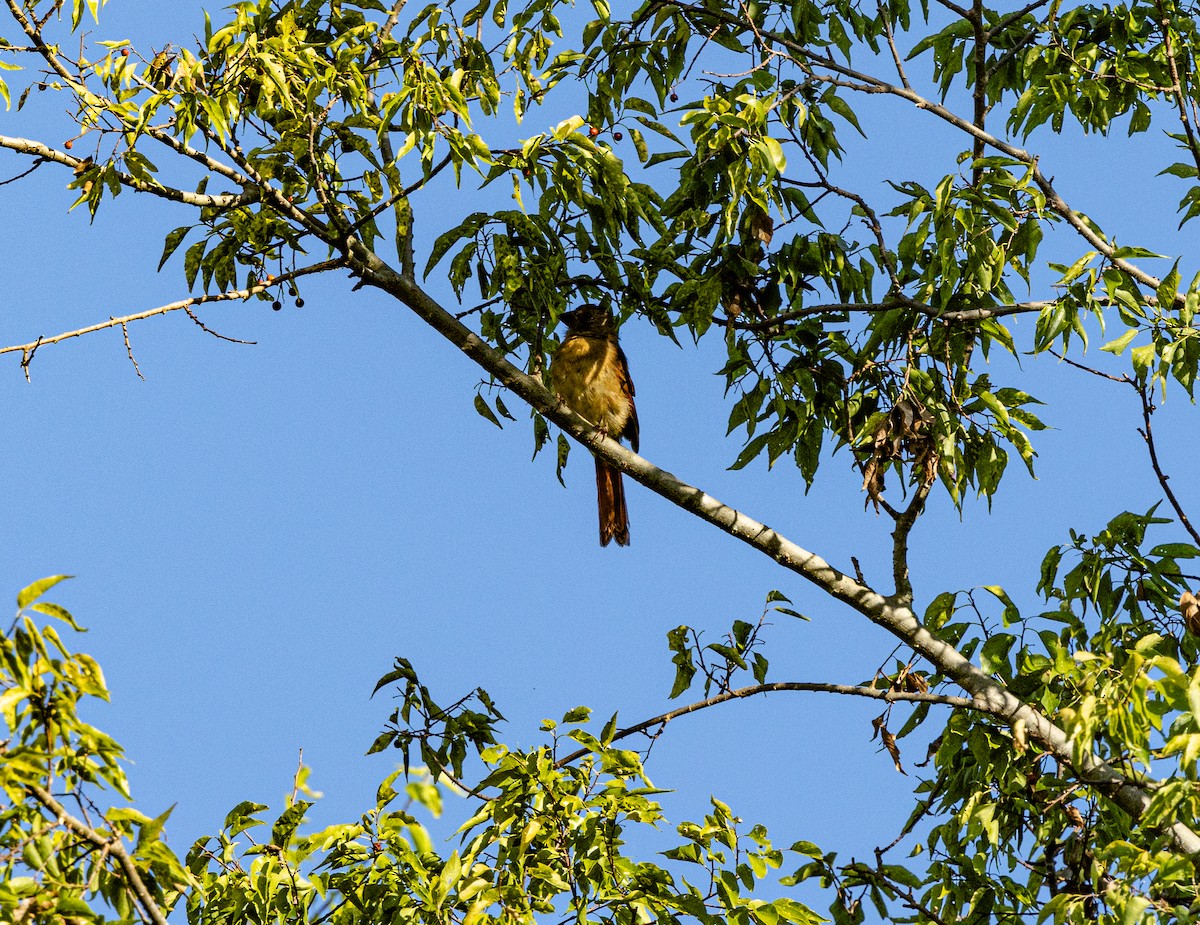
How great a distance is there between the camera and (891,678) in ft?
15.3

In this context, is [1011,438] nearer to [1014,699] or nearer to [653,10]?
[1014,699]

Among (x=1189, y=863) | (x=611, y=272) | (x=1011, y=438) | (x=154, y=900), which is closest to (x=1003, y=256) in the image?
(x=1011, y=438)

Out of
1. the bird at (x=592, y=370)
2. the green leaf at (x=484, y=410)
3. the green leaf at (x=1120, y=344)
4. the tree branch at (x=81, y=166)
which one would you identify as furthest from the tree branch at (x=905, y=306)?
the bird at (x=592, y=370)

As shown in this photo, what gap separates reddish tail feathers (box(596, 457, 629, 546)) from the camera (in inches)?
263

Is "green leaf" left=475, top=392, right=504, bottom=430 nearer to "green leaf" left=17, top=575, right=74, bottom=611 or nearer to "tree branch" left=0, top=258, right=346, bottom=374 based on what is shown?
"tree branch" left=0, top=258, right=346, bottom=374

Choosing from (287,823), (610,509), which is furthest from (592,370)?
(287,823)

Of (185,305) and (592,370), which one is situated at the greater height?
(592,370)

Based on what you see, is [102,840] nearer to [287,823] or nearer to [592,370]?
[287,823]

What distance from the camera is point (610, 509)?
6695mm

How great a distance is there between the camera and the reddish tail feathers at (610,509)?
21.9 feet

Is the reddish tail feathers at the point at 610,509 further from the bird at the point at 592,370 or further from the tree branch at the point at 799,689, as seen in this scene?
the tree branch at the point at 799,689

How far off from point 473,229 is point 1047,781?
250cm

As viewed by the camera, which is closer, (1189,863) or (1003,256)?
(1189,863)

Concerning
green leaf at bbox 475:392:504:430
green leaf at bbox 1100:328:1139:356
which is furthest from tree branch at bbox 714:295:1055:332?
green leaf at bbox 475:392:504:430
